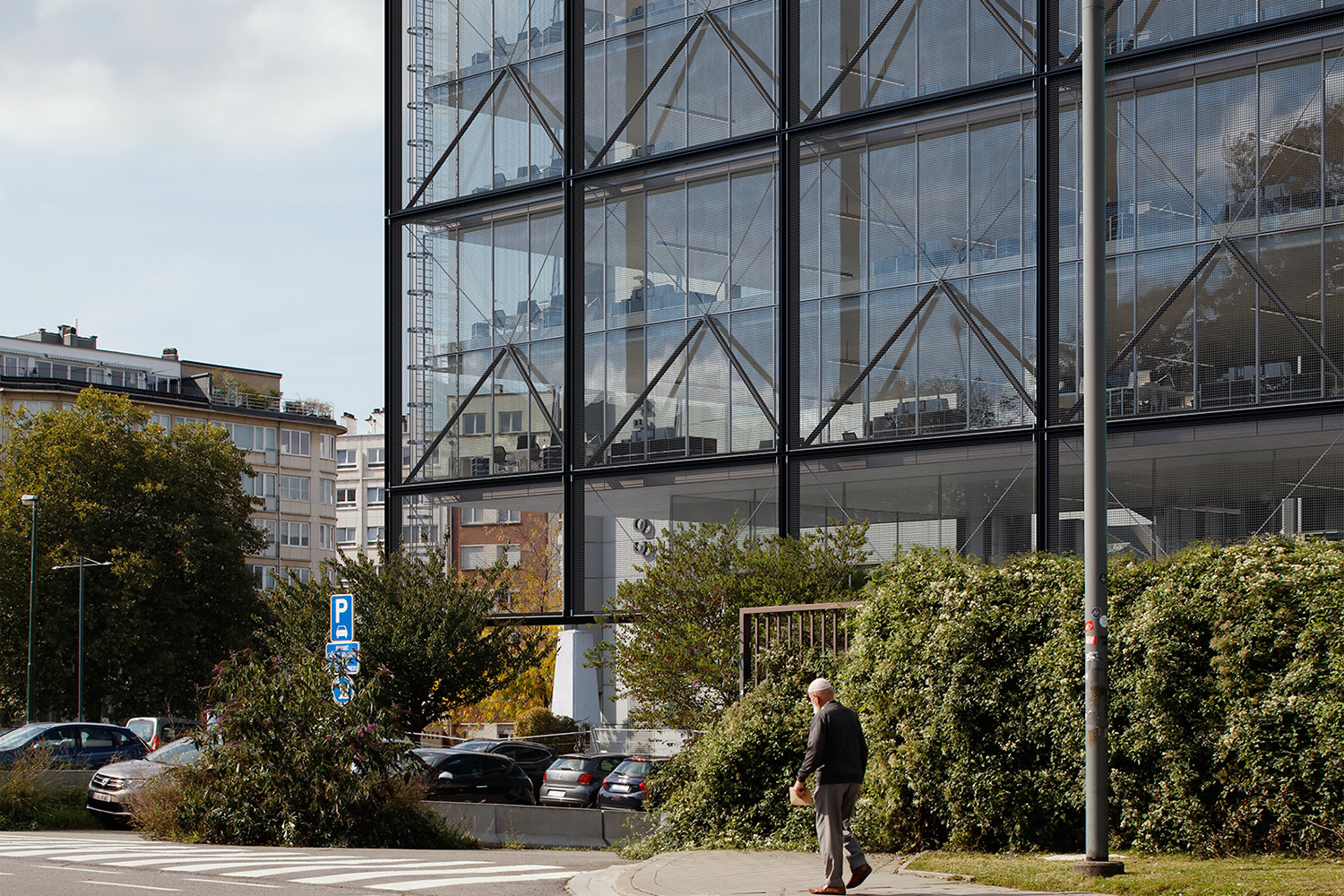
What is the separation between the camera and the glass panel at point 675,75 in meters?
37.3

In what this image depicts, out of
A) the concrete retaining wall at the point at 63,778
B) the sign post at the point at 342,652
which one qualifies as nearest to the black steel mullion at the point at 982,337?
the sign post at the point at 342,652

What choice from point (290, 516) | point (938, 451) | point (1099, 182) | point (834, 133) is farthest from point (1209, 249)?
point (290, 516)

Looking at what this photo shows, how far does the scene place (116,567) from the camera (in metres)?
60.3

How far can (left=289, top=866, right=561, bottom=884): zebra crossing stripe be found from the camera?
47.4 feet

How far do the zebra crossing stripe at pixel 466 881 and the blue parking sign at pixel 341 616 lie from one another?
7.87m

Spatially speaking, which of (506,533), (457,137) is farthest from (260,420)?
(457,137)

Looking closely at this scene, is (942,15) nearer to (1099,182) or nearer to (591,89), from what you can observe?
(591,89)

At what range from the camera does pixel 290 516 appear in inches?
4008

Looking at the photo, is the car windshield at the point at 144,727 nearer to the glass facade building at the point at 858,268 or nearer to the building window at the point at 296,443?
the glass facade building at the point at 858,268

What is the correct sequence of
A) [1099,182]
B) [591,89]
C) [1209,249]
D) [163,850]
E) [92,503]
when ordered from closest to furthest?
[1099,182] → [163,850] → [1209,249] → [591,89] → [92,503]

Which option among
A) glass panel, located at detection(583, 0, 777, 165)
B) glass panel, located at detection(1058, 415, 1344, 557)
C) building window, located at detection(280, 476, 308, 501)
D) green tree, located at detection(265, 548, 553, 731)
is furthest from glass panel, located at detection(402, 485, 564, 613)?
building window, located at detection(280, 476, 308, 501)

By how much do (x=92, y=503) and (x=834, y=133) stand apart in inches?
1473

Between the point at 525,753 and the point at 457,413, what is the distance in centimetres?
883

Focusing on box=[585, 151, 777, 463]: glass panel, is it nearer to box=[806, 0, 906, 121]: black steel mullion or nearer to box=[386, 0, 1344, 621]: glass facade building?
box=[386, 0, 1344, 621]: glass facade building
